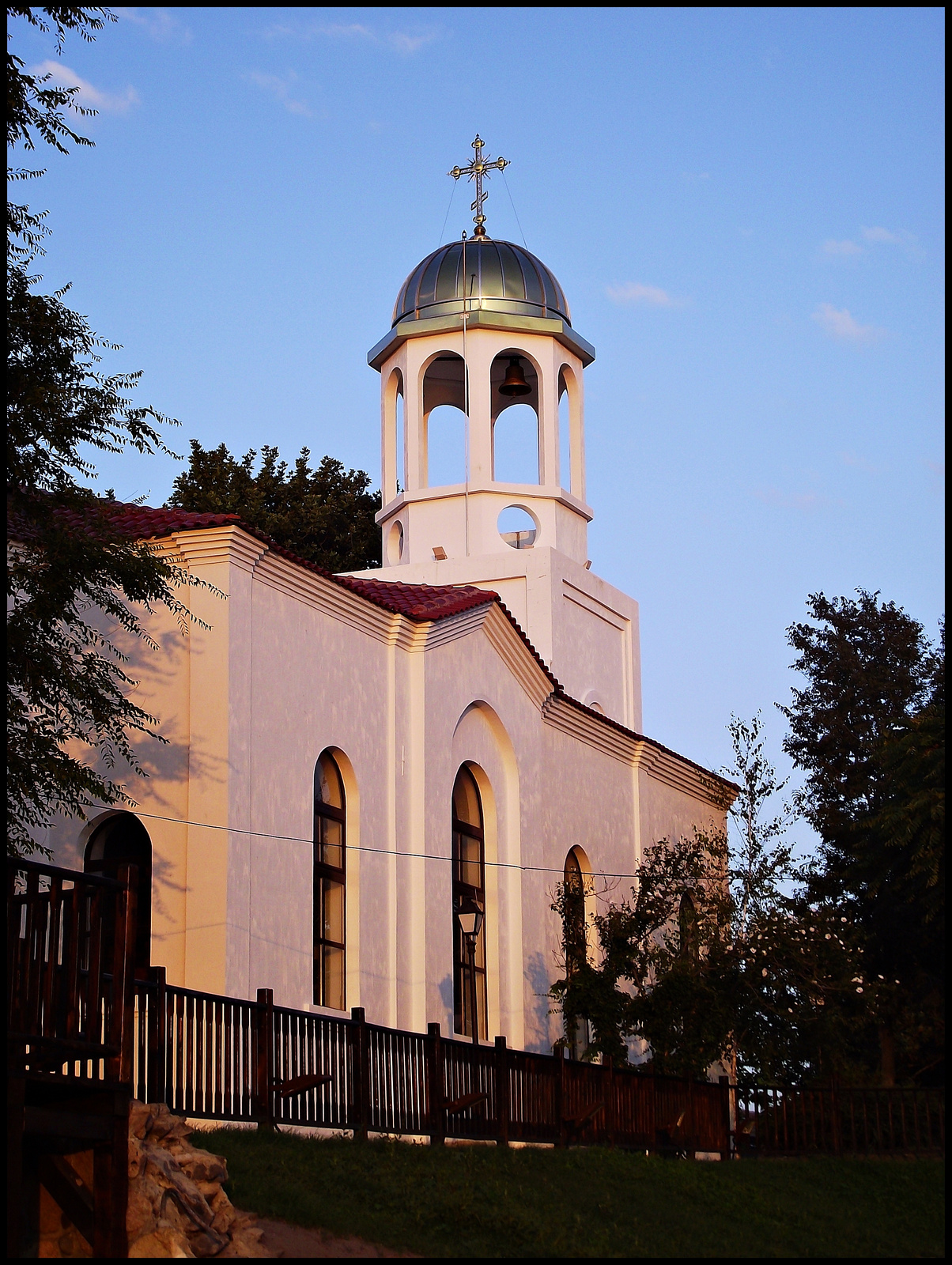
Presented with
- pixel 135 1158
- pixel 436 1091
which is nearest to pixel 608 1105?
pixel 436 1091

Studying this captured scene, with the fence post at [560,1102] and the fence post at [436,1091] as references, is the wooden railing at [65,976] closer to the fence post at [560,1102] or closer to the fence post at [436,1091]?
the fence post at [436,1091]

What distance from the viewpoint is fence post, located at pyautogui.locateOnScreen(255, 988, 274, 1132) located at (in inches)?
516

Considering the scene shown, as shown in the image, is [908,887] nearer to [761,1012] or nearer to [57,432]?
[761,1012]

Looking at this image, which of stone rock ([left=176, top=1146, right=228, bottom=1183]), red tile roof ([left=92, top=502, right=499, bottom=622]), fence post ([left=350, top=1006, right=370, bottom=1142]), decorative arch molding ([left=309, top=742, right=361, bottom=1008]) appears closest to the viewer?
stone rock ([left=176, top=1146, right=228, bottom=1183])

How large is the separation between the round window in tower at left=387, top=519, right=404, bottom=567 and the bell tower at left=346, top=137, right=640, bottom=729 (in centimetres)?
3

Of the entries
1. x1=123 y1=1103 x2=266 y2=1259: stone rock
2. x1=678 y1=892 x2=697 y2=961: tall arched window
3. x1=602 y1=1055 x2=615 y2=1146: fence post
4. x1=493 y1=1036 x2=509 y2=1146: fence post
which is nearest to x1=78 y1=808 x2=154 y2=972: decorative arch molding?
x1=493 y1=1036 x2=509 y2=1146: fence post

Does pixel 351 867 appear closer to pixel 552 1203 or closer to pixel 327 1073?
pixel 327 1073

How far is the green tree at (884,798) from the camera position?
28609 millimetres

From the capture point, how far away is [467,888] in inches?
859

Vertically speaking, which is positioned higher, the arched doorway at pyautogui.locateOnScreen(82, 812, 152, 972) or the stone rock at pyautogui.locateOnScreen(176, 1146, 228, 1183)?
the arched doorway at pyautogui.locateOnScreen(82, 812, 152, 972)

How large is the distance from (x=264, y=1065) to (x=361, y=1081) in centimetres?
131

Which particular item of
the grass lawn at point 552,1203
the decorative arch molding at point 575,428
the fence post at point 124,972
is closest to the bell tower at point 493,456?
the decorative arch molding at point 575,428

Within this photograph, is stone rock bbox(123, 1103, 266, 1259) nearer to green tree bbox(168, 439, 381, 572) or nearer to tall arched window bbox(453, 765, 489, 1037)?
tall arched window bbox(453, 765, 489, 1037)

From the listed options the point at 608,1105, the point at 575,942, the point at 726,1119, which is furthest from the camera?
the point at 575,942
